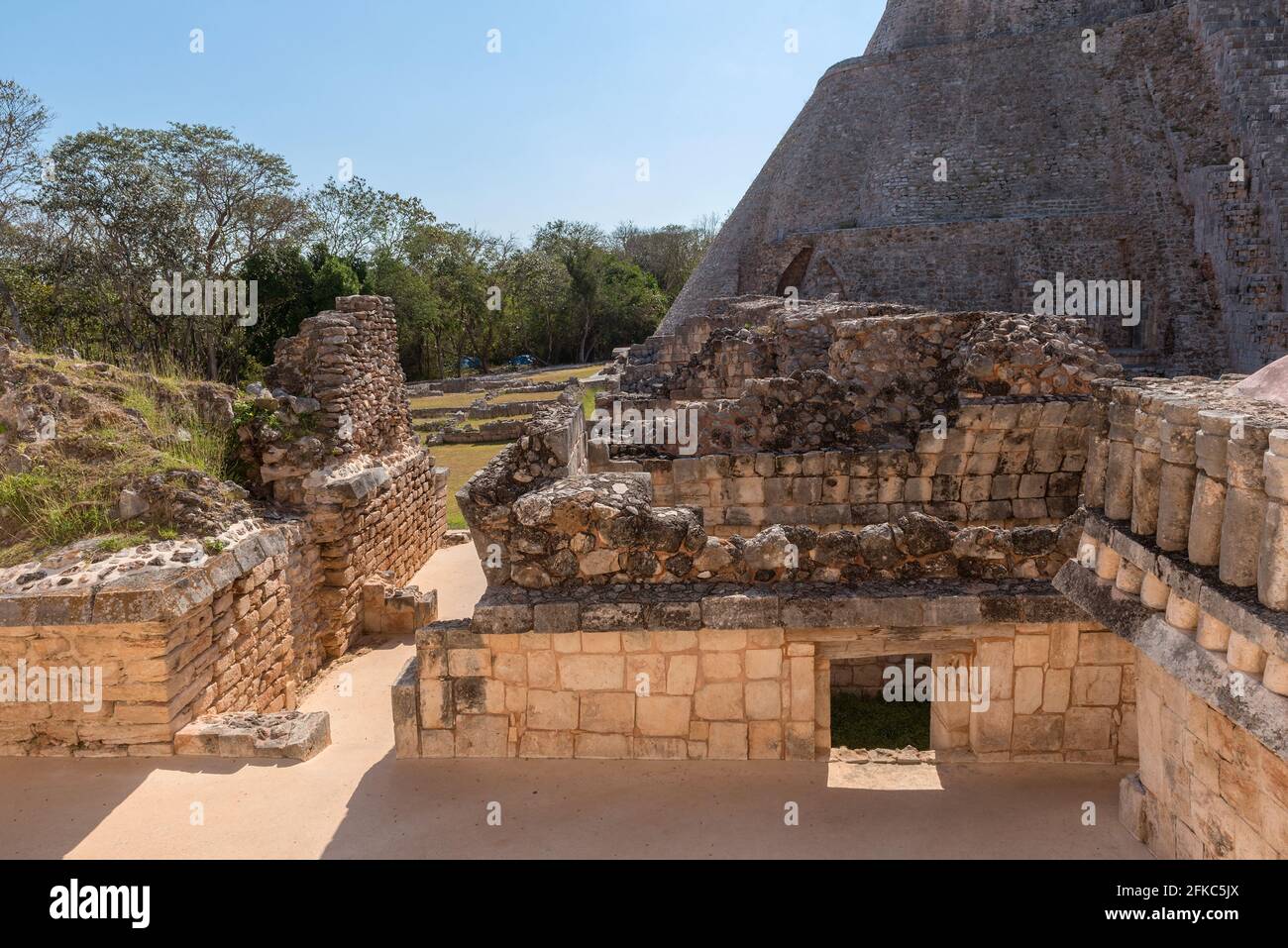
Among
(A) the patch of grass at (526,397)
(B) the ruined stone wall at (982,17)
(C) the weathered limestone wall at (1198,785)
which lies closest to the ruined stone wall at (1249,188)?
(B) the ruined stone wall at (982,17)

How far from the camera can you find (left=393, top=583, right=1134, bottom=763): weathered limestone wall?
4.72 meters

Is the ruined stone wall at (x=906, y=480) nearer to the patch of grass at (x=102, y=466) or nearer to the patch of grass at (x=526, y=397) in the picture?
the patch of grass at (x=102, y=466)

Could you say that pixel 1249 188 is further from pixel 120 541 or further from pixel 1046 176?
pixel 120 541

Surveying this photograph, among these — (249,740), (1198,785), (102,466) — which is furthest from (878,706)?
(102,466)

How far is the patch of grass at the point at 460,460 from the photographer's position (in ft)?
60.6

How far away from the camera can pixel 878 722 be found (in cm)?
693

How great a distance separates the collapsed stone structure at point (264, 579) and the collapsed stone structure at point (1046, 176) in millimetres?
10297

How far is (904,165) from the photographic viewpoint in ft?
102

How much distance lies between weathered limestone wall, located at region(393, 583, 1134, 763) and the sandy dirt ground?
0.46ft

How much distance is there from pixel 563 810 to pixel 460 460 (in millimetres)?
18540

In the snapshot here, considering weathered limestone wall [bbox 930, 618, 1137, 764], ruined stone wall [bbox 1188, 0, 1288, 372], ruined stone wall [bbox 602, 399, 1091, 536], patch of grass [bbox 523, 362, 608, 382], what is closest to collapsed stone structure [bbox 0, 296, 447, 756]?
ruined stone wall [bbox 602, 399, 1091, 536]

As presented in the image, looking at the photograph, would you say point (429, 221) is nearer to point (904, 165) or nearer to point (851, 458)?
point (904, 165)

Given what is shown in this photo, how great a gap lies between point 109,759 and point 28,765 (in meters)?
0.54

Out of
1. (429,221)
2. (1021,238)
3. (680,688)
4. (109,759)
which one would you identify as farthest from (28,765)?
(429,221)
